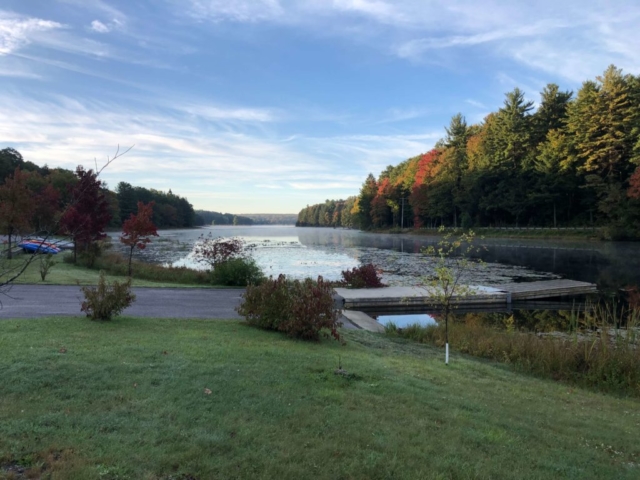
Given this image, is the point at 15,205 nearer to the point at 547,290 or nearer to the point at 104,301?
the point at 104,301

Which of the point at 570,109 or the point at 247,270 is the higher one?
the point at 570,109

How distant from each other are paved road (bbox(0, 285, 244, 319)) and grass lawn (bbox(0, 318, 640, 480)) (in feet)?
10.2

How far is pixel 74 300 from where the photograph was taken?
11.5 metres

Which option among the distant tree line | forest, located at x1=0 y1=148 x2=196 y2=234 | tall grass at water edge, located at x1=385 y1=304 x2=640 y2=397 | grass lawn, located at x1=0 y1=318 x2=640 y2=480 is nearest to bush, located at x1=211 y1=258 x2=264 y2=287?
forest, located at x1=0 y1=148 x2=196 y2=234

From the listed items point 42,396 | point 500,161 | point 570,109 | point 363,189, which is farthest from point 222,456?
point 363,189

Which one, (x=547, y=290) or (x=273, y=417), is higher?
(x=273, y=417)

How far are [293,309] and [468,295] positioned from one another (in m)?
8.74

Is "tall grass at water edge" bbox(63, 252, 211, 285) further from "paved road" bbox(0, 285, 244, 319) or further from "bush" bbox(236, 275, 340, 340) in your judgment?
"bush" bbox(236, 275, 340, 340)

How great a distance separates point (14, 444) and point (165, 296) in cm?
1032

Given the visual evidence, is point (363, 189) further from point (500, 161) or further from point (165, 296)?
point (165, 296)

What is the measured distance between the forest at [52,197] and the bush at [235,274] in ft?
19.7

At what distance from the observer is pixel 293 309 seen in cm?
836

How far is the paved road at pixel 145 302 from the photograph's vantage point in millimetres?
9938

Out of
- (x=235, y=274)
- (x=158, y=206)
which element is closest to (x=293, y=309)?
(x=235, y=274)
